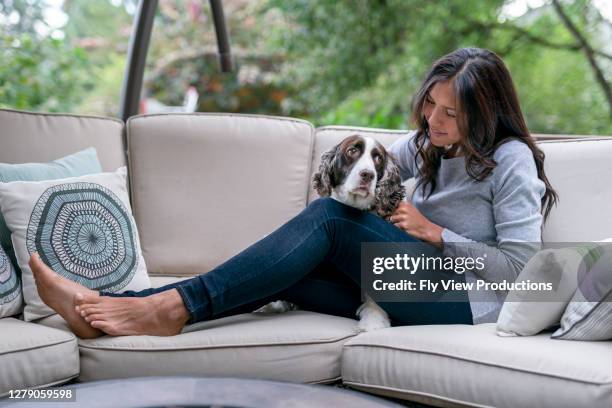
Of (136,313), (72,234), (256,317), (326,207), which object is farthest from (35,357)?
(326,207)

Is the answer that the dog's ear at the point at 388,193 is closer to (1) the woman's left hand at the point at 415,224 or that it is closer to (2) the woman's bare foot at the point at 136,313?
(1) the woman's left hand at the point at 415,224

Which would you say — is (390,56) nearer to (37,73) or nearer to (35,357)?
(37,73)

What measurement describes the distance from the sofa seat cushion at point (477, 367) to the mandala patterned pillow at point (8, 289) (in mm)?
1031

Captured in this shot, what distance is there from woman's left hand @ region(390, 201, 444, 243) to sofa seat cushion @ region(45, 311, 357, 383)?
0.37 m

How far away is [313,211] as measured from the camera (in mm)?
1998

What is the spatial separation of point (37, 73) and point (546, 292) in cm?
345

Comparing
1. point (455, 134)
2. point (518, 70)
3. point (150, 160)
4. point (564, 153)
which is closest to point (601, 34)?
point (518, 70)

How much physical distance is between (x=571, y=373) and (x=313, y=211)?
2.67ft

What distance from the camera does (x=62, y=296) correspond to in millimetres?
1899

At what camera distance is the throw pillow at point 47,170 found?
7.32ft

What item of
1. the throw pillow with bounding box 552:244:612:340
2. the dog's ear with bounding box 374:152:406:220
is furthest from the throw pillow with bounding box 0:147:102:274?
the throw pillow with bounding box 552:244:612:340

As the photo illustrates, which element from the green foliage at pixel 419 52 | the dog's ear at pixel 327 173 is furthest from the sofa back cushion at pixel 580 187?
the green foliage at pixel 419 52

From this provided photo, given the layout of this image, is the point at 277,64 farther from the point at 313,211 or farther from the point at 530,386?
the point at 530,386

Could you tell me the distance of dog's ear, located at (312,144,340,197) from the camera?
7.42 ft
